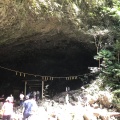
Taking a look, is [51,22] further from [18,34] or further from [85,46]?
[85,46]

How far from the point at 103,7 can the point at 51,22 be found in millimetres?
3274

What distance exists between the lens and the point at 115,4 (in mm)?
11703

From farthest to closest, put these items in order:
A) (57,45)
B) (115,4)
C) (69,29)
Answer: (57,45) < (115,4) < (69,29)

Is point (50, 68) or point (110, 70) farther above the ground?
point (50, 68)

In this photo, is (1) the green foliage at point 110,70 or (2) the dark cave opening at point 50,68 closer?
(1) the green foliage at point 110,70

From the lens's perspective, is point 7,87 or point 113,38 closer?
point 113,38

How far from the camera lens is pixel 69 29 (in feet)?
35.8

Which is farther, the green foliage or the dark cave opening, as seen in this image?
the dark cave opening

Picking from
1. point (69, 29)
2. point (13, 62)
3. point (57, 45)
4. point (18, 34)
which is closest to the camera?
point (18, 34)

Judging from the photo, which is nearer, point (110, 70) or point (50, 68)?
point (110, 70)

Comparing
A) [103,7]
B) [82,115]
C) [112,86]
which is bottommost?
[82,115]

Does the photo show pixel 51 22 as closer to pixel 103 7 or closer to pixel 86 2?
pixel 86 2

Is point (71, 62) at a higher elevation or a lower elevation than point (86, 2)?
lower

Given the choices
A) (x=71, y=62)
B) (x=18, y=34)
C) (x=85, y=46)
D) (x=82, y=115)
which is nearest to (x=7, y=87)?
(x=71, y=62)
